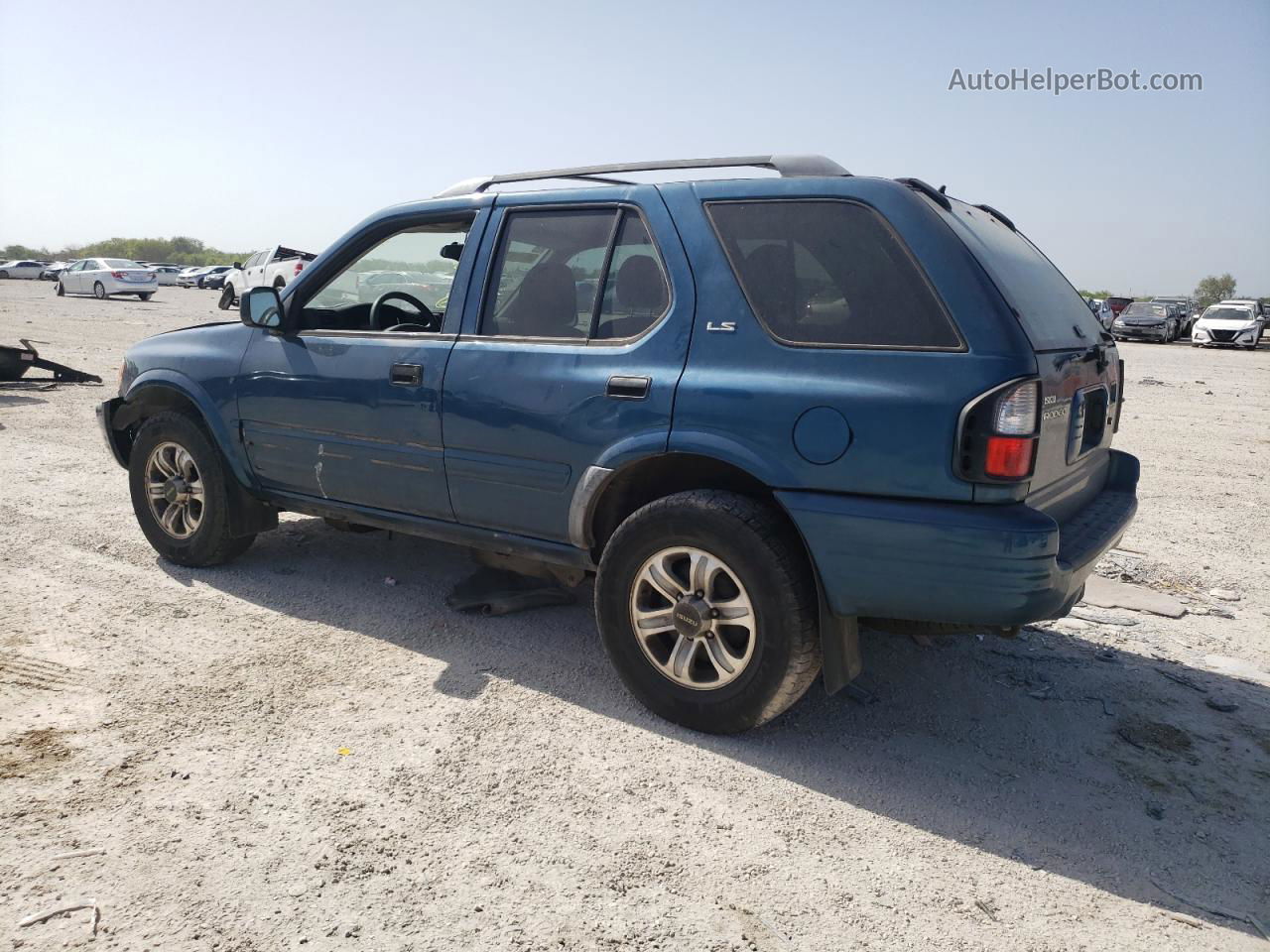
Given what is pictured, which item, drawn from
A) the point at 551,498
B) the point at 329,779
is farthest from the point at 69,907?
the point at 551,498

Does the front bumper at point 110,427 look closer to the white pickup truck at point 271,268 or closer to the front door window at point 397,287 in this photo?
the front door window at point 397,287

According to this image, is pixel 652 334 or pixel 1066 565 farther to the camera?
pixel 652 334

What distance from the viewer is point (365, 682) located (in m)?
3.79

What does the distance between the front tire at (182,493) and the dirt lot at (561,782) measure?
0.15 m

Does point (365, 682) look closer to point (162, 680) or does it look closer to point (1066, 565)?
point (162, 680)

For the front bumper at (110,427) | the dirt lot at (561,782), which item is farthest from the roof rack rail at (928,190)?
the front bumper at (110,427)

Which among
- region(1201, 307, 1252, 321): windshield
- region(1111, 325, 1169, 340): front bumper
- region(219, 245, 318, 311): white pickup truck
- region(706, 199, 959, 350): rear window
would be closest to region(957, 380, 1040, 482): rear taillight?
region(706, 199, 959, 350): rear window

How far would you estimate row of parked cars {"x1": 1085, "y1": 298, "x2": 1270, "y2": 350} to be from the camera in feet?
96.2

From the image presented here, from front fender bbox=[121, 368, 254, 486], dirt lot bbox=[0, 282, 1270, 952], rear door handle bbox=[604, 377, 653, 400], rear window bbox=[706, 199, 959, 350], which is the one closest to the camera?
dirt lot bbox=[0, 282, 1270, 952]

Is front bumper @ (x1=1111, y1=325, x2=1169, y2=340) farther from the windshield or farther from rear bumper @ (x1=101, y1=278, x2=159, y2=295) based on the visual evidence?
rear bumper @ (x1=101, y1=278, x2=159, y2=295)

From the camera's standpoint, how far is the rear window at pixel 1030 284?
122 inches

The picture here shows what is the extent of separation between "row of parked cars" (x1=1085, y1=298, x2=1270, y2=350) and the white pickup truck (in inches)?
924

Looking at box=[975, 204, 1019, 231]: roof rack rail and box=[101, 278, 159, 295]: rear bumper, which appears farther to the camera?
box=[101, 278, 159, 295]: rear bumper

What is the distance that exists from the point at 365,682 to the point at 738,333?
6.56 feet
